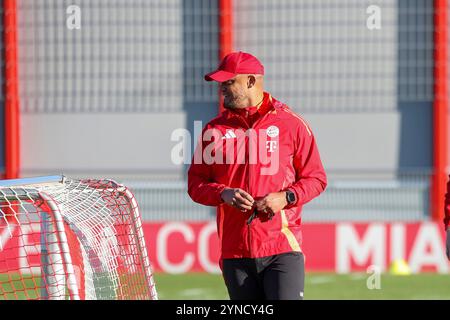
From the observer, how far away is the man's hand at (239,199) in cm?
657

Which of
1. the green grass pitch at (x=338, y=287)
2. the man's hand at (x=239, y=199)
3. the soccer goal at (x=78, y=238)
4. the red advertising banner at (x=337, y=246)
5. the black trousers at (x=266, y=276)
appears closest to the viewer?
the soccer goal at (x=78, y=238)

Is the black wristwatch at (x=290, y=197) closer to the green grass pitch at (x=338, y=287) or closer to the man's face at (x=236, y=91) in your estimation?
the man's face at (x=236, y=91)

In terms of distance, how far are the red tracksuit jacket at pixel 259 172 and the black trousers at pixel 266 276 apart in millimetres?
40

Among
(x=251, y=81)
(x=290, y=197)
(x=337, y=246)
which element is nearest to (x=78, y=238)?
(x=290, y=197)

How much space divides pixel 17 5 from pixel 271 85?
11.4ft

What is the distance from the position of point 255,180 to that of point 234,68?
24.4 inches

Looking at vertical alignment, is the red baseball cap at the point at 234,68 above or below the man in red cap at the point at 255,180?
above

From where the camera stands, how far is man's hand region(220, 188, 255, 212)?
6.57 metres

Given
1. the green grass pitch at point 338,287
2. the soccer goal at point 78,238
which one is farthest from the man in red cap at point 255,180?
the green grass pitch at point 338,287

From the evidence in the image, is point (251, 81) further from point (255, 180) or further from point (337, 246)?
point (337, 246)

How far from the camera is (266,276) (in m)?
6.75

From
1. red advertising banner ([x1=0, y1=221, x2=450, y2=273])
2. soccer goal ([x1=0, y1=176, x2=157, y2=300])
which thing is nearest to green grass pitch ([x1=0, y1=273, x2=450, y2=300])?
red advertising banner ([x1=0, y1=221, x2=450, y2=273])

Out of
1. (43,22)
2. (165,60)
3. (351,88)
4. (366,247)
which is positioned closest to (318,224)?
(366,247)

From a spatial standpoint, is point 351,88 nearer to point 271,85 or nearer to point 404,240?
point 271,85
